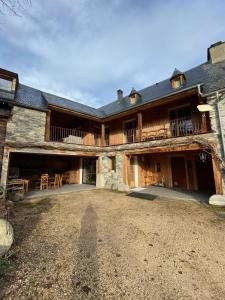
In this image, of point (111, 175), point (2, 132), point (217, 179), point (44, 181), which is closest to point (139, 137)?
point (111, 175)

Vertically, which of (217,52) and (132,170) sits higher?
(217,52)

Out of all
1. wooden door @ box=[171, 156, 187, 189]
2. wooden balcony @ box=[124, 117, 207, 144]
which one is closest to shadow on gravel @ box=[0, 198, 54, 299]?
wooden balcony @ box=[124, 117, 207, 144]

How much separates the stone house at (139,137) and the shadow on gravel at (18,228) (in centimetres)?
222

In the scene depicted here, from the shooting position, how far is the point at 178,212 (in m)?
4.98

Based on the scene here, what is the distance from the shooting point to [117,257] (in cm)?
257

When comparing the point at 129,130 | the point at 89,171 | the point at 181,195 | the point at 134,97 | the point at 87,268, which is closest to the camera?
the point at 87,268

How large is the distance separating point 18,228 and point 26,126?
17.2 feet

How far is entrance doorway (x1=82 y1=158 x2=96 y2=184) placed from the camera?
39.2 ft

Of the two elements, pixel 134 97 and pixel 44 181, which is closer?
pixel 44 181

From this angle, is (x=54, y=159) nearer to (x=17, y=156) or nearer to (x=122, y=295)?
(x=17, y=156)

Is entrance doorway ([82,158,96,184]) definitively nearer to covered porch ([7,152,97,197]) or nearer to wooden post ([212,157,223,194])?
covered porch ([7,152,97,197])

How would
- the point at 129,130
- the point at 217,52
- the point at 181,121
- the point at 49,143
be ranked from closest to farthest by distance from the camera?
1. the point at 49,143
2. the point at 181,121
3. the point at 217,52
4. the point at 129,130

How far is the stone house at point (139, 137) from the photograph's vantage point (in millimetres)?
6418

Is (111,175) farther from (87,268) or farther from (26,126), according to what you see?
(87,268)
